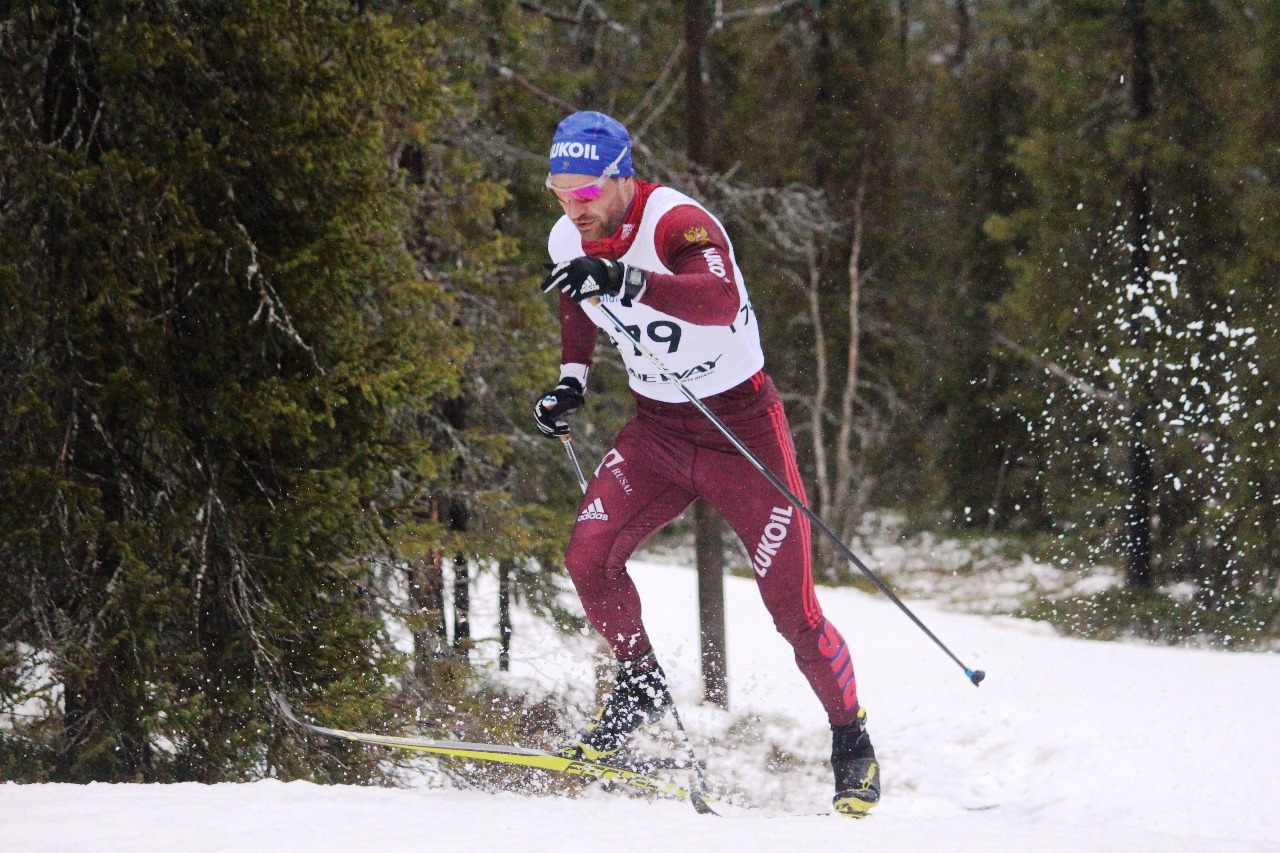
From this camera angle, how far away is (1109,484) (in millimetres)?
15070

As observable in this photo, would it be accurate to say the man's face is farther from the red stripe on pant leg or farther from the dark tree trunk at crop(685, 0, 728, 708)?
the dark tree trunk at crop(685, 0, 728, 708)

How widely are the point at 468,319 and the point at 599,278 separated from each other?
19.3 ft

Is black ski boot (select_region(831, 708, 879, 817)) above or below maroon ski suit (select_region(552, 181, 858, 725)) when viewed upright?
below

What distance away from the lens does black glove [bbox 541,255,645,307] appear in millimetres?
3842

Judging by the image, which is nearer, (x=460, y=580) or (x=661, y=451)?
(x=661, y=451)

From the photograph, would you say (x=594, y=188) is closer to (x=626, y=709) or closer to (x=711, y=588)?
(x=626, y=709)

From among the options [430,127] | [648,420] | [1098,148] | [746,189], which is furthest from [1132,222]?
[648,420]

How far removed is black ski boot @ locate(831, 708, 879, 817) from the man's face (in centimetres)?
225

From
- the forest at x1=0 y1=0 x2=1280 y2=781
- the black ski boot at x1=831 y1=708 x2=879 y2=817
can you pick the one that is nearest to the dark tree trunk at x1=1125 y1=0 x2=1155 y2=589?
the forest at x1=0 y1=0 x2=1280 y2=781

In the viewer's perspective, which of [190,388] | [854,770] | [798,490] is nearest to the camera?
[798,490]

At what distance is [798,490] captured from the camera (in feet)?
14.8

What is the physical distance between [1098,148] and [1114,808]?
1013cm

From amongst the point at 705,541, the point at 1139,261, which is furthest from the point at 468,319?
the point at 1139,261

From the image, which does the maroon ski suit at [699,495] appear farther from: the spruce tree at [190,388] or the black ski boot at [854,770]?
the spruce tree at [190,388]
